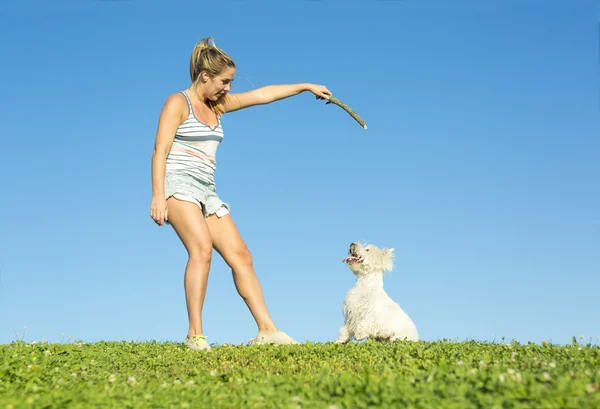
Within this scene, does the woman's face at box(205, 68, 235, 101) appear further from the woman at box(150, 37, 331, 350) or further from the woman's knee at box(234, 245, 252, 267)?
the woman's knee at box(234, 245, 252, 267)

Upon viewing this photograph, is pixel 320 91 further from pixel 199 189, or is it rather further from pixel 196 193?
pixel 196 193

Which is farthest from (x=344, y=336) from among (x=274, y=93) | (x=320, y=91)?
(x=274, y=93)

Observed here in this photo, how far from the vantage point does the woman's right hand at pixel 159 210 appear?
33.3 ft

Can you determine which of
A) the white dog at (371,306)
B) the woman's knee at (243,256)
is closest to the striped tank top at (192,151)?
the woman's knee at (243,256)

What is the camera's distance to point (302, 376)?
23.7ft

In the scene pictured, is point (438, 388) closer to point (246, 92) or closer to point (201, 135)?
point (201, 135)

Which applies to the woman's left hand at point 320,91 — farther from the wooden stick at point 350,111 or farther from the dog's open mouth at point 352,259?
the dog's open mouth at point 352,259

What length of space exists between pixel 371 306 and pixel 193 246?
3.65 m

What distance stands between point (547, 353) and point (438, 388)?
4137 millimetres

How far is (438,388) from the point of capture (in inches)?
216

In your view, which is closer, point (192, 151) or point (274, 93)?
point (192, 151)

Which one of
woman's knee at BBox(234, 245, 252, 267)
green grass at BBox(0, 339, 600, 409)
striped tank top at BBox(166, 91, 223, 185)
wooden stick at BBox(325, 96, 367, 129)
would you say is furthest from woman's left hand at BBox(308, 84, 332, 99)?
green grass at BBox(0, 339, 600, 409)

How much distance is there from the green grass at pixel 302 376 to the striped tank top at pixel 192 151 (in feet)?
9.96

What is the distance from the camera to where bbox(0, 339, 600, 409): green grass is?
17.4 ft
